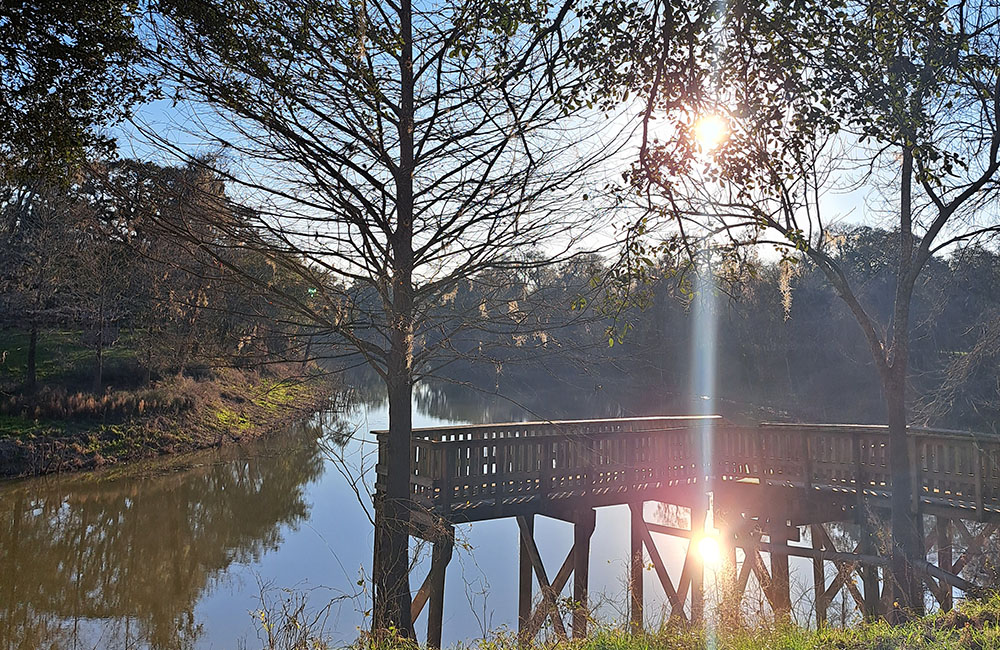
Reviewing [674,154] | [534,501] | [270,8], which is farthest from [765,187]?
[534,501]

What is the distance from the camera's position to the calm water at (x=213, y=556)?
34.4 ft

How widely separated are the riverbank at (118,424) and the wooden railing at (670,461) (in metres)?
7.28

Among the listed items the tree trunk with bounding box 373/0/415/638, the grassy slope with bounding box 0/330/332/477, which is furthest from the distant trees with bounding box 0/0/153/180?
the grassy slope with bounding box 0/330/332/477

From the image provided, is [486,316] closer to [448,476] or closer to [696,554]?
[448,476]

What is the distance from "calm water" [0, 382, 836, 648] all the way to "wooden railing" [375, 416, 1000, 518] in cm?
113

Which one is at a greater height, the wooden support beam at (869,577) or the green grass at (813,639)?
the green grass at (813,639)

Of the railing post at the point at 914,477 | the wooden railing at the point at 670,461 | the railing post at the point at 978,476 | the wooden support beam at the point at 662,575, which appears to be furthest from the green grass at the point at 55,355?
the railing post at the point at 978,476

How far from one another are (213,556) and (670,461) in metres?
8.46

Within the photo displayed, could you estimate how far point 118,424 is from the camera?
22344 mm

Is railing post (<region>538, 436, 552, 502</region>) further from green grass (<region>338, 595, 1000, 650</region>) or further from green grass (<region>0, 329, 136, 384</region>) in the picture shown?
green grass (<region>0, 329, 136, 384</region>)

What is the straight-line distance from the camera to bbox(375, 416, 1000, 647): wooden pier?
9273mm

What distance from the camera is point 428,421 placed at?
28750 mm

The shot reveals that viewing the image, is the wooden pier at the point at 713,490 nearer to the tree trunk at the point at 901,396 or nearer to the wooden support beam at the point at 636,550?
the wooden support beam at the point at 636,550

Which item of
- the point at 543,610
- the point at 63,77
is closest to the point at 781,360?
the point at 543,610
